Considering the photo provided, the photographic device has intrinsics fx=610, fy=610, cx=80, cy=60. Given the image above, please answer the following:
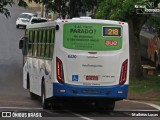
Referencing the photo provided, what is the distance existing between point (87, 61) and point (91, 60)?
13 centimetres

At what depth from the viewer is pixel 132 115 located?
57.6ft

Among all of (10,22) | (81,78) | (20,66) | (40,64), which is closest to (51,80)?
(81,78)

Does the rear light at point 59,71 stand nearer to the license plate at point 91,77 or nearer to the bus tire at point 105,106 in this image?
the license plate at point 91,77

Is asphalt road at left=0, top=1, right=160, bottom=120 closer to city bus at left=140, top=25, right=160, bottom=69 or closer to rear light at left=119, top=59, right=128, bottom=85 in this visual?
rear light at left=119, top=59, right=128, bottom=85

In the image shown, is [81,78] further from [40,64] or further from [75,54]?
[40,64]

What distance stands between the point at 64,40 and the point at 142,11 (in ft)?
24.4

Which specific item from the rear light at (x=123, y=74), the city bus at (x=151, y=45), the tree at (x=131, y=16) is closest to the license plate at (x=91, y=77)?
the rear light at (x=123, y=74)

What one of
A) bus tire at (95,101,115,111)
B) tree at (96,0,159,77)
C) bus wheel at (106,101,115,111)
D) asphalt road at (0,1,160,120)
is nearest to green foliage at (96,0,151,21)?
tree at (96,0,159,77)

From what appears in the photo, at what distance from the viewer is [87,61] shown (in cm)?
1834

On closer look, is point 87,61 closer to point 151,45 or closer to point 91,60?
point 91,60

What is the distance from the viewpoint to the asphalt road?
18250 mm

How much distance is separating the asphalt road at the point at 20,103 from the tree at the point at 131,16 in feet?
15.5

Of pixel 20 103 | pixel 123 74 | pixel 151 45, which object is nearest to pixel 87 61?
pixel 123 74

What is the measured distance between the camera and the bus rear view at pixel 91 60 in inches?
718
